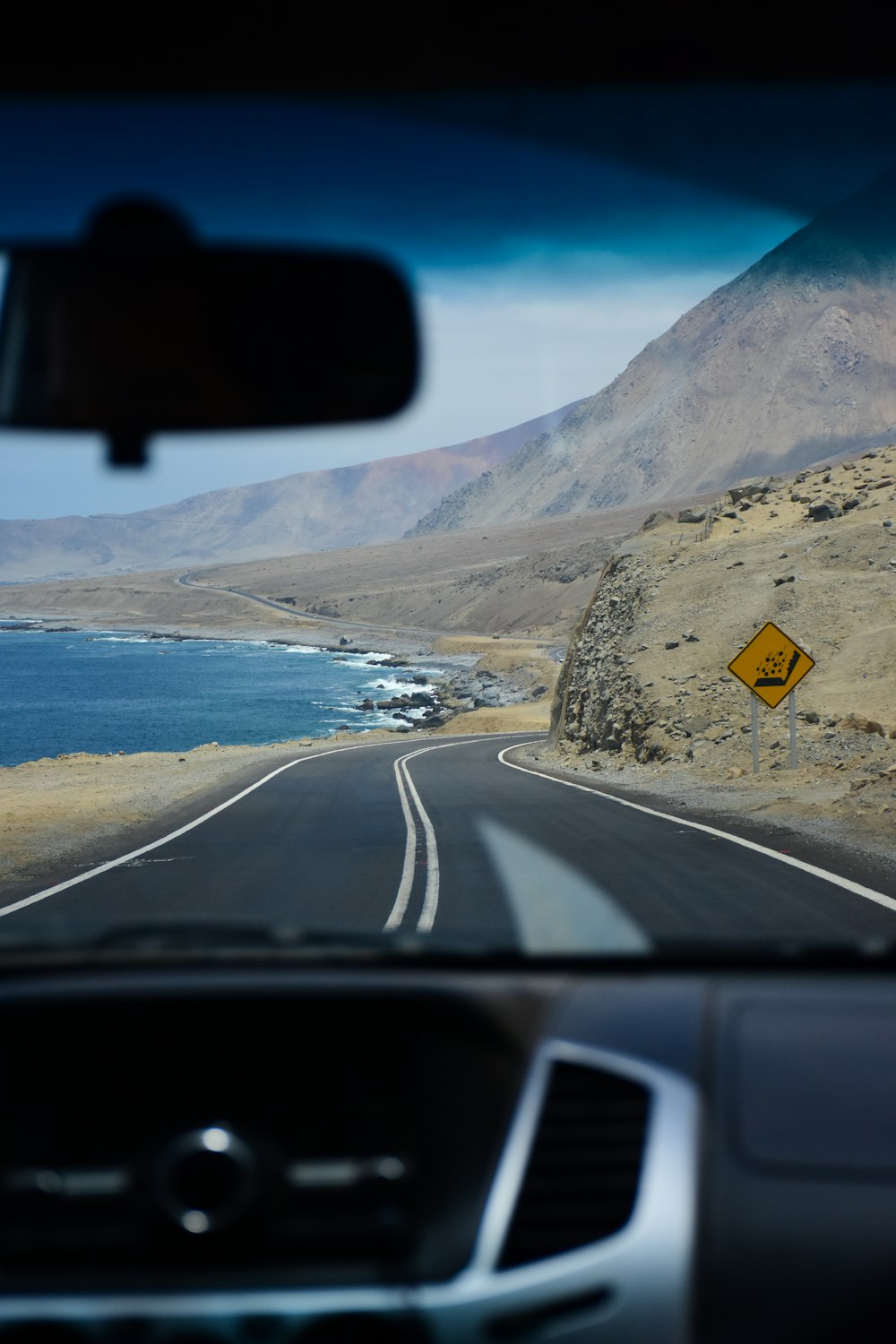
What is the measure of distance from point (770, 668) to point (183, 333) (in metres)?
18.2

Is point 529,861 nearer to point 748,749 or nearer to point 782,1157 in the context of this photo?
point 782,1157

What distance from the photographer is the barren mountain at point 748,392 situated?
632 centimetres

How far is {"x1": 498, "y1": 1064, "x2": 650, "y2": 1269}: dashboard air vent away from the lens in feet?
8.69

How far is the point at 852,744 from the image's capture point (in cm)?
2389

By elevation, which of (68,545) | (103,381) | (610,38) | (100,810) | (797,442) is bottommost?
(100,810)

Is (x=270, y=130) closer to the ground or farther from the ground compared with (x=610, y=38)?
closer to the ground

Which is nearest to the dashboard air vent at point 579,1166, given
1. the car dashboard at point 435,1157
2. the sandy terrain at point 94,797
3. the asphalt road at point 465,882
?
the car dashboard at point 435,1157

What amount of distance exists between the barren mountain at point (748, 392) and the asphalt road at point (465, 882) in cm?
310

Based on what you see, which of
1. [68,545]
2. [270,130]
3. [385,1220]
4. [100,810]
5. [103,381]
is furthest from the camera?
[100,810]

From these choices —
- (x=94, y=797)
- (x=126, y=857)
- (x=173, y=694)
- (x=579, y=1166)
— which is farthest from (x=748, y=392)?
(x=579, y=1166)

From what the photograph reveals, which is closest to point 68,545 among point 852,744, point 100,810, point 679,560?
point 100,810

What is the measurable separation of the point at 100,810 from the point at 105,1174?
17674 mm

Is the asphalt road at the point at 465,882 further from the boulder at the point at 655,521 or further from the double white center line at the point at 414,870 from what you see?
the boulder at the point at 655,521

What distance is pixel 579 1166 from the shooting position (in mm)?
2723
